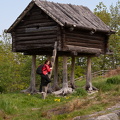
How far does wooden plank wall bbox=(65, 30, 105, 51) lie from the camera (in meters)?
14.9

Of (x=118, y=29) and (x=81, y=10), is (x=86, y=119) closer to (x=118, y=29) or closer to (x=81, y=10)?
(x=81, y=10)

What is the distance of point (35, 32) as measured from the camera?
1556 centimetres

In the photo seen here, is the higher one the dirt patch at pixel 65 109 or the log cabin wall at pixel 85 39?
the log cabin wall at pixel 85 39

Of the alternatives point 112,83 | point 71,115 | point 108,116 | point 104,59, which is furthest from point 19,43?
point 104,59

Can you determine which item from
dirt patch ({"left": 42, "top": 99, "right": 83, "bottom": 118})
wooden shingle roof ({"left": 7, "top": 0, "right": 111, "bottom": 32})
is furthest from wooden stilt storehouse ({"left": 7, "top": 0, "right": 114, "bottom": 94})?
dirt patch ({"left": 42, "top": 99, "right": 83, "bottom": 118})

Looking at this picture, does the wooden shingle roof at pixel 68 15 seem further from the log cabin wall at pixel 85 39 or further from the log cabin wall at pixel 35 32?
the log cabin wall at pixel 85 39

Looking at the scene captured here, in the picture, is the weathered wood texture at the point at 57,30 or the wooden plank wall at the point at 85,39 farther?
the wooden plank wall at the point at 85,39

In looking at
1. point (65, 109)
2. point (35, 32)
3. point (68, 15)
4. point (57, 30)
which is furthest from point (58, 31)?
point (65, 109)

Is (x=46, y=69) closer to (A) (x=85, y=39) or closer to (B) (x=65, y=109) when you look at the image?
(A) (x=85, y=39)

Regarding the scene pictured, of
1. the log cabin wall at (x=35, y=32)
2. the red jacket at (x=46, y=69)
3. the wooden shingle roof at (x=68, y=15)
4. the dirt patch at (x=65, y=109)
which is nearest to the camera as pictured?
the dirt patch at (x=65, y=109)

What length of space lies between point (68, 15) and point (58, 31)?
5.07ft

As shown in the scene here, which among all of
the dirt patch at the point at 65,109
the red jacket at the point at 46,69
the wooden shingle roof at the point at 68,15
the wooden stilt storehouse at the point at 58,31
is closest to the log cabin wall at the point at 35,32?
the wooden stilt storehouse at the point at 58,31

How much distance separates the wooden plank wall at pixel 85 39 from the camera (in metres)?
14.9

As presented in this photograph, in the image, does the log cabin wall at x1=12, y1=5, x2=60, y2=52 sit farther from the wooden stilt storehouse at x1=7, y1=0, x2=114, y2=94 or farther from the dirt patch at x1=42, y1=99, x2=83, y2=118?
the dirt patch at x1=42, y1=99, x2=83, y2=118
